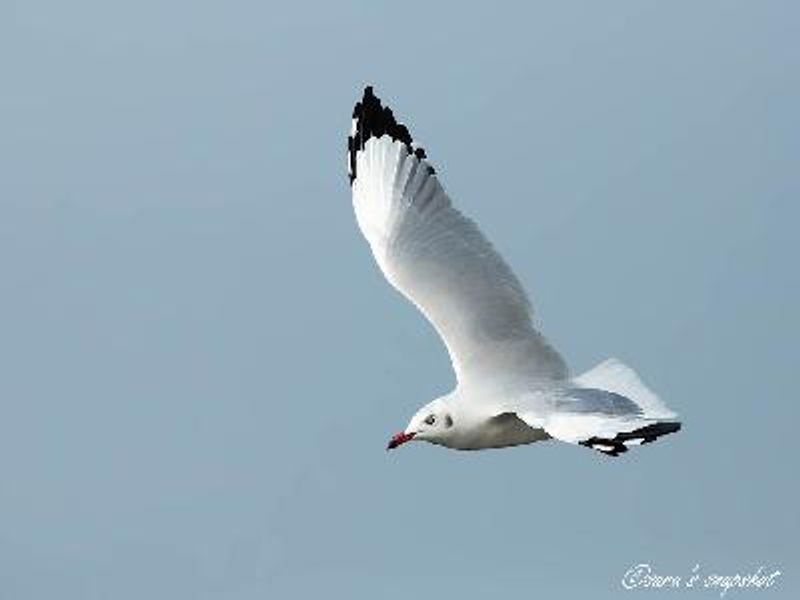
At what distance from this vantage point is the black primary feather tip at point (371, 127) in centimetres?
1408

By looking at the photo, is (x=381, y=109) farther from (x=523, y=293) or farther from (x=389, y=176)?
(x=523, y=293)

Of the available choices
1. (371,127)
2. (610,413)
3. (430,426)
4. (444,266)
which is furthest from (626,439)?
(371,127)

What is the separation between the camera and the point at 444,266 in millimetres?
12945

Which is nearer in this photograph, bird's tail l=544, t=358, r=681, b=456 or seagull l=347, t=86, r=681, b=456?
bird's tail l=544, t=358, r=681, b=456

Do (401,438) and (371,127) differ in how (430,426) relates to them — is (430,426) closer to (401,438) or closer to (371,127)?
(401,438)

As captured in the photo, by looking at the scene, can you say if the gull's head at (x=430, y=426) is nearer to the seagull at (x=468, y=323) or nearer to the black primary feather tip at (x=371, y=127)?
the seagull at (x=468, y=323)

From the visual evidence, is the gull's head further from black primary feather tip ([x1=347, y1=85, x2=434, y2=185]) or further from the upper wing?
black primary feather tip ([x1=347, y1=85, x2=434, y2=185])

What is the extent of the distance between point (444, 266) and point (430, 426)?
130 centimetres

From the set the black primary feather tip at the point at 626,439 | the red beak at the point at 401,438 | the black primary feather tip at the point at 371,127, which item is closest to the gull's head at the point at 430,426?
the red beak at the point at 401,438

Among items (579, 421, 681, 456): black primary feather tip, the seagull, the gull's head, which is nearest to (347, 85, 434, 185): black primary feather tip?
the seagull

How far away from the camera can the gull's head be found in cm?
1205

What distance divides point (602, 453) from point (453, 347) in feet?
9.34

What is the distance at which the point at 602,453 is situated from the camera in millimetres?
9875

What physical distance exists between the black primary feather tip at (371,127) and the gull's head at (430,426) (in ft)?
8.03
